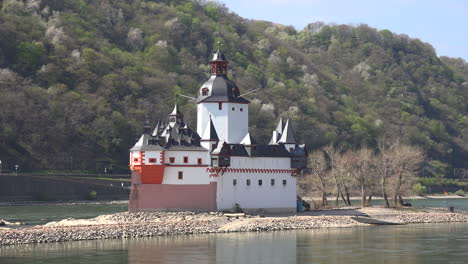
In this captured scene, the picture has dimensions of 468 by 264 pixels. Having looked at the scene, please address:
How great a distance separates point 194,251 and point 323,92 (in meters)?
145

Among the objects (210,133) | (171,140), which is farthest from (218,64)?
(171,140)

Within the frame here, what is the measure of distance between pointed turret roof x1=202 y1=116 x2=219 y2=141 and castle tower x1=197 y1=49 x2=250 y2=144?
288 cm

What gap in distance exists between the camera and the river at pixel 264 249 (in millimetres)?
52312

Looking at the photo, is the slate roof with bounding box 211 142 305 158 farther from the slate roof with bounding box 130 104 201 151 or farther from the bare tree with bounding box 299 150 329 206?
the bare tree with bounding box 299 150 329 206

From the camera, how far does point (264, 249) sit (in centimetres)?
5728

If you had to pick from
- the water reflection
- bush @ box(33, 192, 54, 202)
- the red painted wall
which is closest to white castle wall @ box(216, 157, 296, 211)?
the red painted wall

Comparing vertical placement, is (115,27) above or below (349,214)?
above

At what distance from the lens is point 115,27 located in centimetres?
17962

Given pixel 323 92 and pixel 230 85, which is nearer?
pixel 230 85

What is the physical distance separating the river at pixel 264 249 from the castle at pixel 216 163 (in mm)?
10154

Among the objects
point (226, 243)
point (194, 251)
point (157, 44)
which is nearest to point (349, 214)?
point (226, 243)

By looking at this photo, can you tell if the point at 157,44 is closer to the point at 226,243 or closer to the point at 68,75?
the point at 68,75

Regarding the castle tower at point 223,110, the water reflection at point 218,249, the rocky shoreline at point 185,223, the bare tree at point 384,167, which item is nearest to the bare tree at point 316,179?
the bare tree at point 384,167

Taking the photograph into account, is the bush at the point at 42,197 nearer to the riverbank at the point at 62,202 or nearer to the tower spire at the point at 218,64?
the riverbank at the point at 62,202
